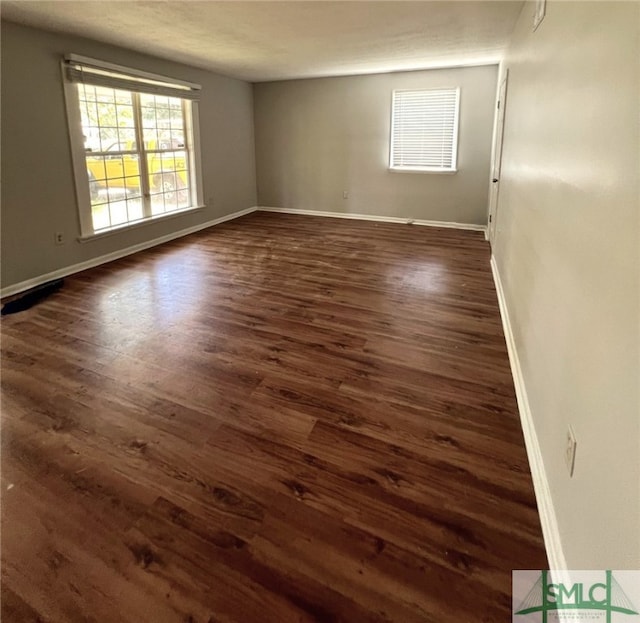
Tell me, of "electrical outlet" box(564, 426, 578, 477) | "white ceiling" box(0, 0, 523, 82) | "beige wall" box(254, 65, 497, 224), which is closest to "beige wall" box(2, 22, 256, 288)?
"white ceiling" box(0, 0, 523, 82)

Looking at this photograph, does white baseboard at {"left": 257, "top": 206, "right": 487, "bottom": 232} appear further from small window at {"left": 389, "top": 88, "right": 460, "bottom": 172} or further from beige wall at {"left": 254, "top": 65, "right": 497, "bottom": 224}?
small window at {"left": 389, "top": 88, "right": 460, "bottom": 172}

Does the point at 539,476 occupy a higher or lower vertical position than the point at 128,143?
lower

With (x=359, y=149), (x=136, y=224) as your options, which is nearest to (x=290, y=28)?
(x=136, y=224)

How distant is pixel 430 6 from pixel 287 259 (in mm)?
2713

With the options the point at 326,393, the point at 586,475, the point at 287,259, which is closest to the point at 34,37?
the point at 287,259

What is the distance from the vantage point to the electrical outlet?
1303 millimetres

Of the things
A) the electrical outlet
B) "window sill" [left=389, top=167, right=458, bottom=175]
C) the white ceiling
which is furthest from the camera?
"window sill" [left=389, top=167, right=458, bottom=175]

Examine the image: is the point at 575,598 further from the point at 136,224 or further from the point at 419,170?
the point at 419,170

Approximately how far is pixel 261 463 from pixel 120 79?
15.3 ft

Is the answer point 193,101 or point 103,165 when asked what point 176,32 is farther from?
point 193,101

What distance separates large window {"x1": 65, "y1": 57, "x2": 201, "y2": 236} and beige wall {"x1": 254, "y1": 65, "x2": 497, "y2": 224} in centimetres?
187

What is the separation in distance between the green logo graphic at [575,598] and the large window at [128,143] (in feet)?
16.0

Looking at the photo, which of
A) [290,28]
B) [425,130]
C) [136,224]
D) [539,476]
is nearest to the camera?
[539,476]

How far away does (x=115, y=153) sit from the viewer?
4.95 meters
